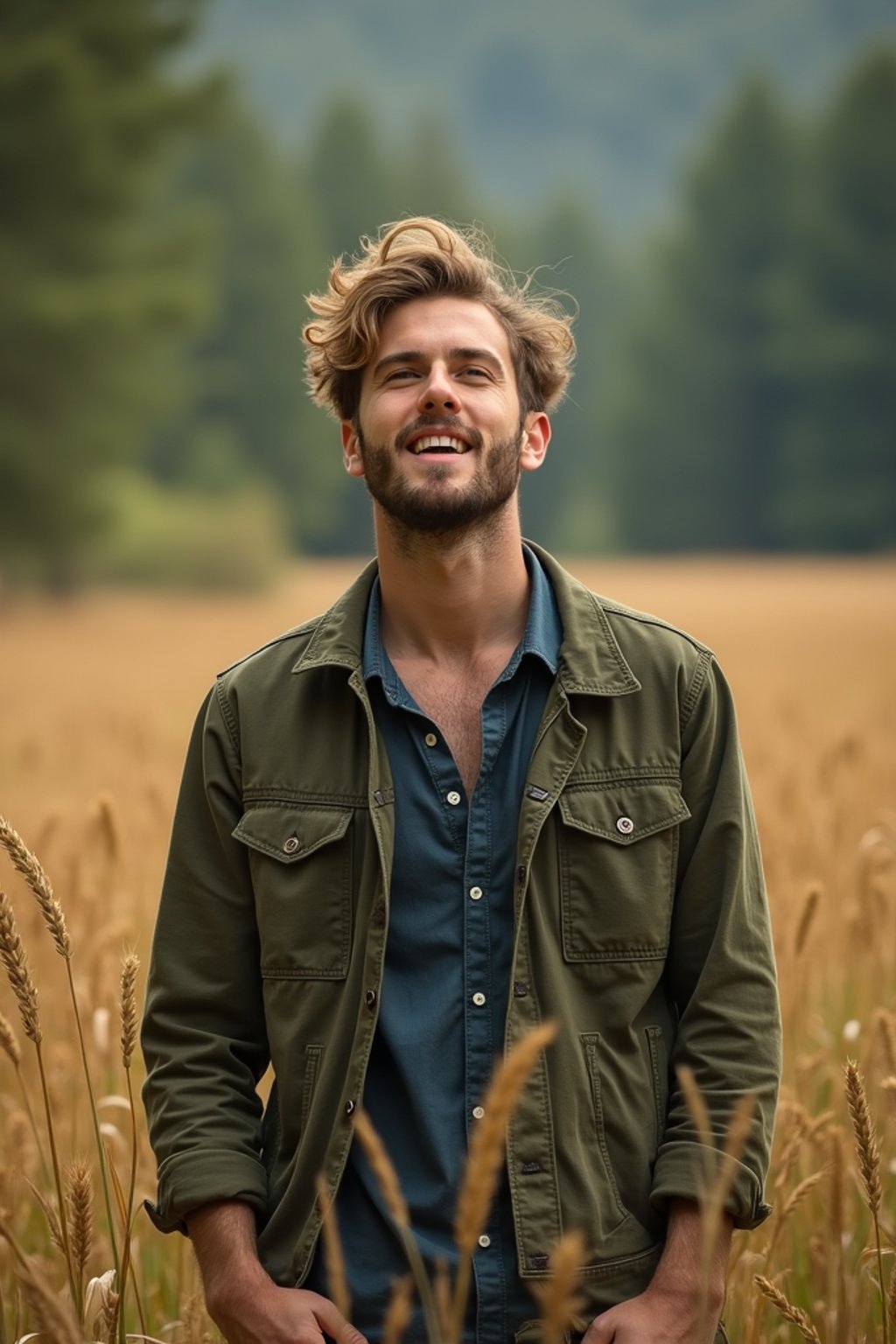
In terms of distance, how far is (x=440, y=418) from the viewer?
244 centimetres

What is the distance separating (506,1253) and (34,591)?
81.2 feet

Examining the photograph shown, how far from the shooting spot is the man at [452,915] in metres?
2.15

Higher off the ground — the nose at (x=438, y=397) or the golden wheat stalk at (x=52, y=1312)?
the nose at (x=438, y=397)

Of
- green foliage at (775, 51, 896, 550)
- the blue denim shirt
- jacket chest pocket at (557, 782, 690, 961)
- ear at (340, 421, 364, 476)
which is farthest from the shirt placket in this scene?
green foliage at (775, 51, 896, 550)

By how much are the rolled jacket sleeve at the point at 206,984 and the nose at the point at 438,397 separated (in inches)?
→ 22.3

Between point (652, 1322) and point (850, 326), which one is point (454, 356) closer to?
point (652, 1322)

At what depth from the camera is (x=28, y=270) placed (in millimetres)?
18359

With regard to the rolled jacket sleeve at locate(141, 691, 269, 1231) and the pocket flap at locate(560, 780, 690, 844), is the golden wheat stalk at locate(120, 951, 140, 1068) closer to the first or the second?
the rolled jacket sleeve at locate(141, 691, 269, 1231)

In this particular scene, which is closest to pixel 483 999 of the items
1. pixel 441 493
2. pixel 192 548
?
pixel 441 493

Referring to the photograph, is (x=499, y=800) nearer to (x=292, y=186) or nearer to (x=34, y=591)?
(x=34, y=591)

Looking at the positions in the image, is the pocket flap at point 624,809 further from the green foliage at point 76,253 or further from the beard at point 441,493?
the green foliage at point 76,253

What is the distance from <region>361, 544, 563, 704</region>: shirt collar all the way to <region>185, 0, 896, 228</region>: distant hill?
302ft

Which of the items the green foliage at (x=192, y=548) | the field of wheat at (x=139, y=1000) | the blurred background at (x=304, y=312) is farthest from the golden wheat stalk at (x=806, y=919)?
the green foliage at (x=192, y=548)

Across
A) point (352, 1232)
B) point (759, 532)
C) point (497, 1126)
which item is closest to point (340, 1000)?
point (352, 1232)
